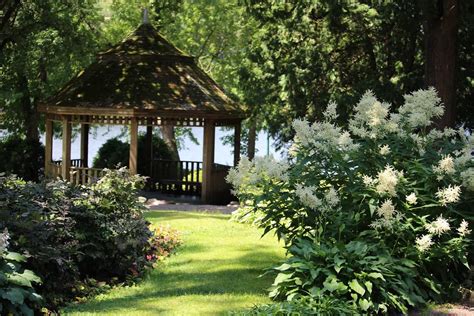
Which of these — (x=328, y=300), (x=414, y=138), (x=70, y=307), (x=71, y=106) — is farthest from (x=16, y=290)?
(x=71, y=106)

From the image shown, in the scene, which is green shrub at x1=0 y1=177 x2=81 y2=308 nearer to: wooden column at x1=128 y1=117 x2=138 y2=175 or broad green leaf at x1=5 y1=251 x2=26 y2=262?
broad green leaf at x1=5 y1=251 x2=26 y2=262

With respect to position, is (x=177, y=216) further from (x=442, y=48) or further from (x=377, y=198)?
(x=377, y=198)

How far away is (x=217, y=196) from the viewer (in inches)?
874

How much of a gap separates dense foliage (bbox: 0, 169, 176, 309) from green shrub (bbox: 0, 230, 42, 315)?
22.7 inches

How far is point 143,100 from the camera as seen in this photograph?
21.2 meters

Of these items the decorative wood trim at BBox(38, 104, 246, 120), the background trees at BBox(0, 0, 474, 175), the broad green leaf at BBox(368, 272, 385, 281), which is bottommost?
the broad green leaf at BBox(368, 272, 385, 281)

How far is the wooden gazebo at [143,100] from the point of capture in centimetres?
2117

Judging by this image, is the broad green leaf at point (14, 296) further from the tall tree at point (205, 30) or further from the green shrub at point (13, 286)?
the tall tree at point (205, 30)

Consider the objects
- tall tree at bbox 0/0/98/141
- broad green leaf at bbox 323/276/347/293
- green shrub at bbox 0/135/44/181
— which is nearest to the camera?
broad green leaf at bbox 323/276/347/293

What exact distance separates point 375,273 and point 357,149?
5.86 ft

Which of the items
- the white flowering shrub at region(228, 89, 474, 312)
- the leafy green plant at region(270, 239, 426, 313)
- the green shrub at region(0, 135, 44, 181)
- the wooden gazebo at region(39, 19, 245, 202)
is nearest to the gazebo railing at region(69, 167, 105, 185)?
the wooden gazebo at region(39, 19, 245, 202)

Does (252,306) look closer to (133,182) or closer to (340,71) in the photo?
(133,182)

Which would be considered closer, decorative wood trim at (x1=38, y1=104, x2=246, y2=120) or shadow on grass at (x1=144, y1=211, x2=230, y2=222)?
shadow on grass at (x1=144, y1=211, x2=230, y2=222)

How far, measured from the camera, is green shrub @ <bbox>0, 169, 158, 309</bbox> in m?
8.40
